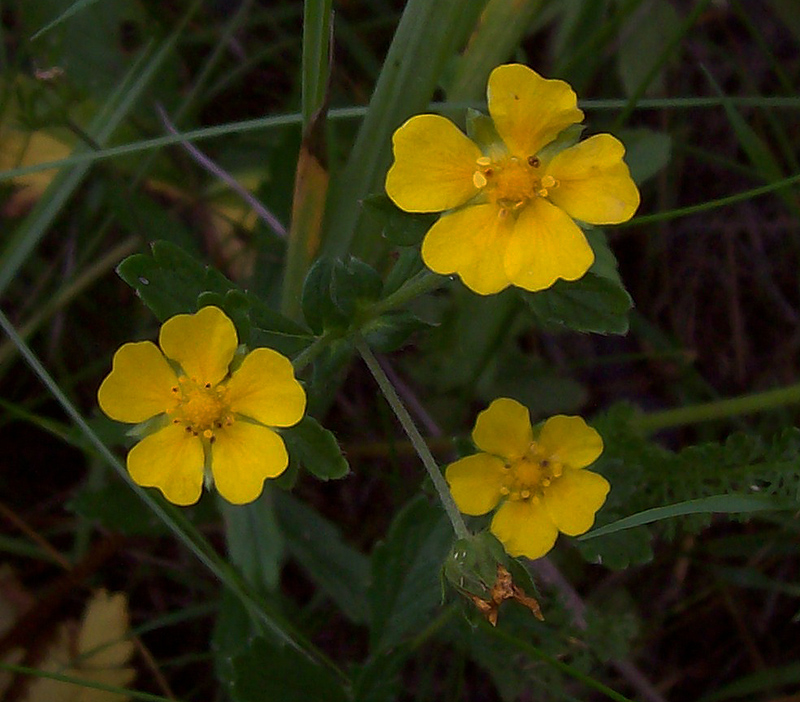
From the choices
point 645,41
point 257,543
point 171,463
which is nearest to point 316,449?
point 171,463

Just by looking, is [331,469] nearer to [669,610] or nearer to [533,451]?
[533,451]

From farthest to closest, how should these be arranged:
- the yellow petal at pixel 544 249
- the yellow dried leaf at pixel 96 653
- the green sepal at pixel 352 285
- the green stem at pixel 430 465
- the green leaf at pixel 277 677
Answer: the yellow dried leaf at pixel 96 653 < the green leaf at pixel 277 677 < the green sepal at pixel 352 285 < the green stem at pixel 430 465 < the yellow petal at pixel 544 249

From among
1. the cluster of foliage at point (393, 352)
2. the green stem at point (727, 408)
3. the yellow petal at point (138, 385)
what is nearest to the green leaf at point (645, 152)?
the cluster of foliage at point (393, 352)

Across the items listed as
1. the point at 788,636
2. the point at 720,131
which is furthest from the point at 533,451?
the point at 720,131

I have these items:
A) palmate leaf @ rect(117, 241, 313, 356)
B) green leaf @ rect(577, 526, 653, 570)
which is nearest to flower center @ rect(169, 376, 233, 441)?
palmate leaf @ rect(117, 241, 313, 356)

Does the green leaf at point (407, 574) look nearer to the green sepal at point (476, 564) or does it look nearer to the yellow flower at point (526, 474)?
the yellow flower at point (526, 474)

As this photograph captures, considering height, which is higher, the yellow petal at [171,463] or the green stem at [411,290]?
the green stem at [411,290]
